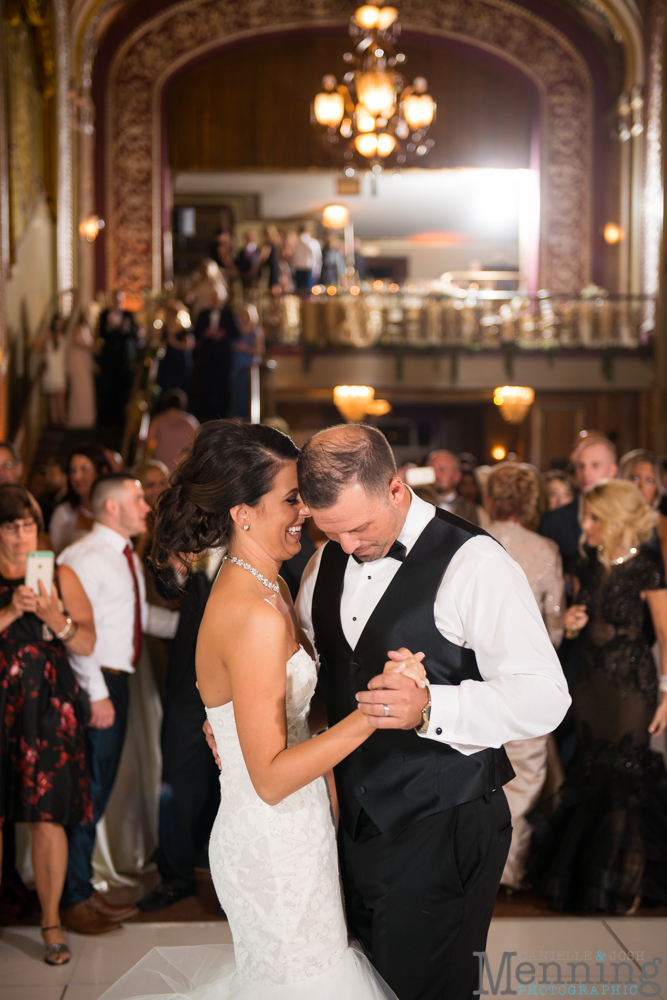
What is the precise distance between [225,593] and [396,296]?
33.7ft

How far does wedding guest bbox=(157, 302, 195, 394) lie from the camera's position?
7.21 meters

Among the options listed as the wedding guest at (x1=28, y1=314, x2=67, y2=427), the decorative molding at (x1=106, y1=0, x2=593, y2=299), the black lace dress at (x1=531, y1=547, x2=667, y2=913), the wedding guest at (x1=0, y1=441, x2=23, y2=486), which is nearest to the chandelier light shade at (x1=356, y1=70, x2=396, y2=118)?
the wedding guest at (x1=28, y1=314, x2=67, y2=427)

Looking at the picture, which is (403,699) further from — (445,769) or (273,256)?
(273,256)

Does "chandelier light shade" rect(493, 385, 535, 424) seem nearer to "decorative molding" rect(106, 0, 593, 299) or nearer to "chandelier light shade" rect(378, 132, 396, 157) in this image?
"decorative molding" rect(106, 0, 593, 299)

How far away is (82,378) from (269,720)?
760cm

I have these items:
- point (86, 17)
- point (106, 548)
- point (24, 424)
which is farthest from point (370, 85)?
point (106, 548)

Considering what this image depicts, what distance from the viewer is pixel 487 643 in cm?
169

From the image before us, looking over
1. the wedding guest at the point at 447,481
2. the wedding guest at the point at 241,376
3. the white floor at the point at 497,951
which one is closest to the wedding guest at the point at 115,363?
the wedding guest at the point at 241,376

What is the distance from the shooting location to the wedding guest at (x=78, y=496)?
4379mm

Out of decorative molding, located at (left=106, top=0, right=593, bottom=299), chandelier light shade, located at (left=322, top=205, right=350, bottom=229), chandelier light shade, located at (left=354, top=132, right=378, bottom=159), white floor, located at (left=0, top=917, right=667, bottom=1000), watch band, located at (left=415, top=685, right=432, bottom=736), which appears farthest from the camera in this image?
chandelier light shade, located at (left=322, top=205, right=350, bottom=229)

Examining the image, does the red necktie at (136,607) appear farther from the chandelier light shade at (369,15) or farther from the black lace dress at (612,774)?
the chandelier light shade at (369,15)

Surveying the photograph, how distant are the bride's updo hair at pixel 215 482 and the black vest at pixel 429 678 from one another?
0.98ft

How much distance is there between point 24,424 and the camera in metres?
8.76

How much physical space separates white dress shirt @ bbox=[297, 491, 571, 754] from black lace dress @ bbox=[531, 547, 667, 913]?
1652 millimetres
